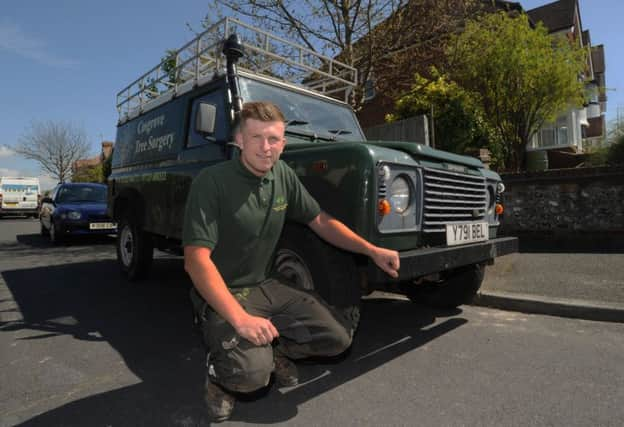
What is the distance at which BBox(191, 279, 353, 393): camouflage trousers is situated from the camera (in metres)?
1.91

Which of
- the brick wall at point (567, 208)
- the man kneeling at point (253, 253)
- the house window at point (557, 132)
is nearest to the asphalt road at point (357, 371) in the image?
the man kneeling at point (253, 253)

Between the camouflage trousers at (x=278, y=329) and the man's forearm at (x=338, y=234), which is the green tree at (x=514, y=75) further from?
the camouflage trousers at (x=278, y=329)

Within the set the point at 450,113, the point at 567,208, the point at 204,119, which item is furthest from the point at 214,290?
the point at 450,113

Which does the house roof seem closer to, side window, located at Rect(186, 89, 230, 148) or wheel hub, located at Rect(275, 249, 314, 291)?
side window, located at Rect(186, 89, 230, 148)

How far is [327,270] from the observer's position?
2.51 m

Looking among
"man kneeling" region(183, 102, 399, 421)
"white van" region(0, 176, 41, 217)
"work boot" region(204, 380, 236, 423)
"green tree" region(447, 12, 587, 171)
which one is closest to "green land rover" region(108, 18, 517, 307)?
"man kneeling" region(183, 102, 399, 421)

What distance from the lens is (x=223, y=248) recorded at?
2121 mm

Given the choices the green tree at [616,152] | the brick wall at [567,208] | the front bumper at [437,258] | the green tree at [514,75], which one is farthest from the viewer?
the green tree at [514,75]

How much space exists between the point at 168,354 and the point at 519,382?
2447 mm

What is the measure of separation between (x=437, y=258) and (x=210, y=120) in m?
2.00

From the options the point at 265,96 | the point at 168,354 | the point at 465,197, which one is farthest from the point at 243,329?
the point at 265,96

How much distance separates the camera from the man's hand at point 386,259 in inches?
87.7

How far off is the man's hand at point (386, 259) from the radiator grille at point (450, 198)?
637 millimetres

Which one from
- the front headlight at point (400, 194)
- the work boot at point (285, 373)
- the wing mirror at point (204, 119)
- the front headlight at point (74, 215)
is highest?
the wing mirror at point (204, 119)
